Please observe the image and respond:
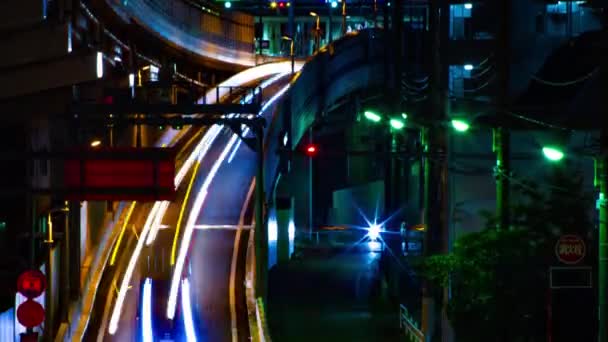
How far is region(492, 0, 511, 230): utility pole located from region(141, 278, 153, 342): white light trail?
8584mm

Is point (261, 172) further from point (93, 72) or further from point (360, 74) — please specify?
point (360, 74)

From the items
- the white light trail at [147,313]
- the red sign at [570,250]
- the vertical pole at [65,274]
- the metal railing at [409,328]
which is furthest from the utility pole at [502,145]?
the vertical pole at [65,274]

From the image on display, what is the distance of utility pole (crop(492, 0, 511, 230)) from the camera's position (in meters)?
26.1

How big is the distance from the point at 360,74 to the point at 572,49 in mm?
12496

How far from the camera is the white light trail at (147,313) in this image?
25.3 metres

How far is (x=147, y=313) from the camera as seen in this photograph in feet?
85.8

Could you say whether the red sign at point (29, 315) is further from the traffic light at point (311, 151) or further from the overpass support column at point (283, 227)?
the overpass support column at point (283, 227)

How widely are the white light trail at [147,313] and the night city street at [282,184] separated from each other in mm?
62

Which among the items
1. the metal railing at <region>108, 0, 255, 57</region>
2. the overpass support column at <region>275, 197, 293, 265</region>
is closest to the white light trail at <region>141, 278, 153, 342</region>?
the metal railing at <region>108, 0, 255, 57</region>

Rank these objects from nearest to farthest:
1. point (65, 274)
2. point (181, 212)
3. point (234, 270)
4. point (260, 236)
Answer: point (65, 274) < point (260, 236) < point (234, 270) < point (181, 212)

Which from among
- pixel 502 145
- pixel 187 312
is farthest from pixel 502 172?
pixel 187 312

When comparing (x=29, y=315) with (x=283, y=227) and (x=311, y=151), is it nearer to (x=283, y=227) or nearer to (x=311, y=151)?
(x=311, y=151)

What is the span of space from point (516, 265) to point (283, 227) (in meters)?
27.1

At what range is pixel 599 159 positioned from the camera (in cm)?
1686
